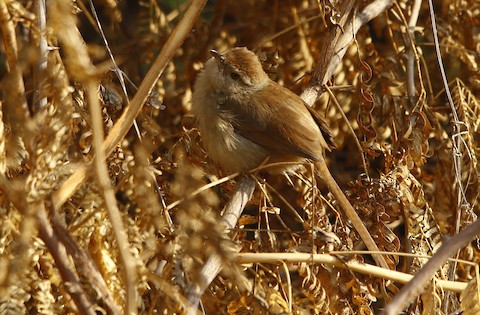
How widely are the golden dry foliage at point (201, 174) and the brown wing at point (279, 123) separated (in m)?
0.16

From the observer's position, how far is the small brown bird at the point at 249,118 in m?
3.87

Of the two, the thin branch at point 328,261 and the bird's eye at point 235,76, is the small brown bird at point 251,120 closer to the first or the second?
the bird's eye at point 235,76

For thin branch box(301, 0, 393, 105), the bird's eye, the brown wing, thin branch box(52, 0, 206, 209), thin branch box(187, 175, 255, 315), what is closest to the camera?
thin branch box(52, 0, 206, 209)

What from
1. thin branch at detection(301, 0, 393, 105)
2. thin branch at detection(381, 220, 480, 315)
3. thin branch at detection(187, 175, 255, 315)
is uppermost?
thin branch at detection(301, 0, 393, 105)

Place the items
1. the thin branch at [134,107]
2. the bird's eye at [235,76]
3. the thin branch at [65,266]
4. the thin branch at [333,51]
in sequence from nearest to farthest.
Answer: the thin branch at [65,266] < the thin branch at [134,107] < the thin branch at [333,51] < the bird's eye at [235,76]

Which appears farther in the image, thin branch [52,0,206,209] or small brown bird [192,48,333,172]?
small brown bird [192,48,333,172]

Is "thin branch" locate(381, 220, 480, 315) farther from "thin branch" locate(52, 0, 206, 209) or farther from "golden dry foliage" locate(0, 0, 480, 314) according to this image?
"thin branch" locate(52, 0, 206, 209)

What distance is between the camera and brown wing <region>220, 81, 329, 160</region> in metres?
3.85

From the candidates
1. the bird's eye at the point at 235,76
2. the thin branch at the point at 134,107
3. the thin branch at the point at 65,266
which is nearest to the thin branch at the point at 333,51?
the bird's eye at the point at 235,76

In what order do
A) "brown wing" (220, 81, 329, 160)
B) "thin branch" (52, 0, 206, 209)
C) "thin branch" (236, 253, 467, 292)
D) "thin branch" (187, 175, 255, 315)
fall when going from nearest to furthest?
"thin branch" (52, 0, 206, 209) → "thin branch" (187, 175, 255, 315) → "thin branch" (236, 253, 467, 292) → "brown wing" (220, 81, 329, 160)

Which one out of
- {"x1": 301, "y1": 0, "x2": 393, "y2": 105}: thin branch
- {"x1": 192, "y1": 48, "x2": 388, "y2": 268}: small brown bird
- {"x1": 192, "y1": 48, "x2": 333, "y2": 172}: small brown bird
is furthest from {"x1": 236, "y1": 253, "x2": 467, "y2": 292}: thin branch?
{"x1": 301, "y1": 0, "x2": 393, "y2": 105}: thin branch

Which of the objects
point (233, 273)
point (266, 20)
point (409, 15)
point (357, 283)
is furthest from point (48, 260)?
point (266, 20)

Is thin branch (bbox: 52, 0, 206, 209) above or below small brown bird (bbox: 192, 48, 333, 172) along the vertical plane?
above

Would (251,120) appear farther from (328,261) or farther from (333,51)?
(328,261)
